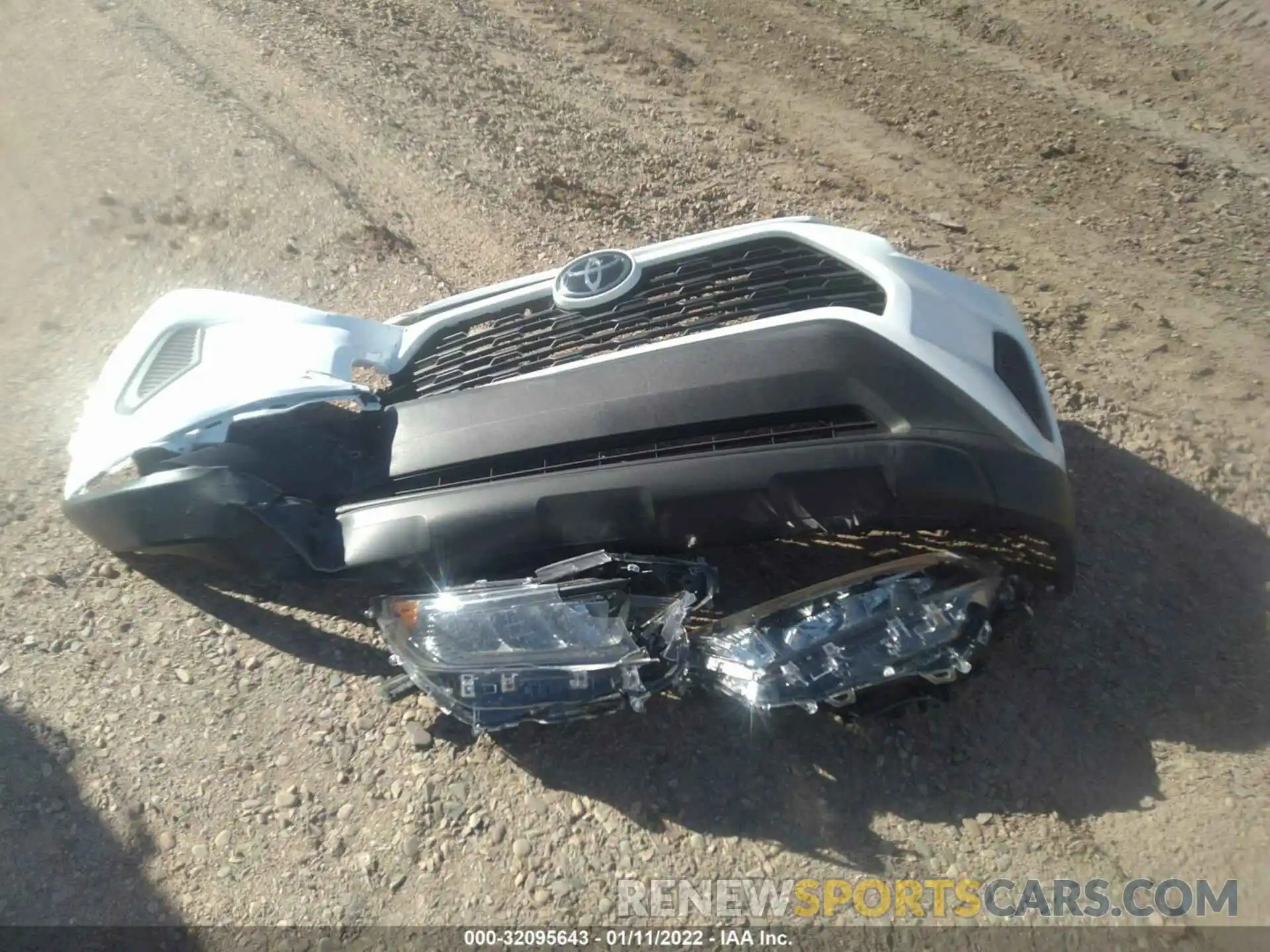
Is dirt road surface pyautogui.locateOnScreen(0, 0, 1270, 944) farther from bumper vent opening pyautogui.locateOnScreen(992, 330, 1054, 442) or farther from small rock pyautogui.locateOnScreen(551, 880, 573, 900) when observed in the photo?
bumper vent opening pyautogui.locateOnScreen(992, 330, 1054, 442)

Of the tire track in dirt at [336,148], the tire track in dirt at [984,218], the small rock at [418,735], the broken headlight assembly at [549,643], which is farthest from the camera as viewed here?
the tire track in dirt at [336,148]

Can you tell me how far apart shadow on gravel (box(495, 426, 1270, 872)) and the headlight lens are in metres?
0.24

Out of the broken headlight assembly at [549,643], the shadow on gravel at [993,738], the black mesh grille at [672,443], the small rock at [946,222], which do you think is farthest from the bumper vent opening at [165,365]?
the small rock at [946,222]

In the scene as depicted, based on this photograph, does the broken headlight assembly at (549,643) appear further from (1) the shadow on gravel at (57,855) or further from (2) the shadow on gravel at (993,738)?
(1) the shadow on gravel at (57,855)

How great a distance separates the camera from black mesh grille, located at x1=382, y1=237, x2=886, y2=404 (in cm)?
298

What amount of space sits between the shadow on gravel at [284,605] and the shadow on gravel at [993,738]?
64 cm

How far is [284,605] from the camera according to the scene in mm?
3357

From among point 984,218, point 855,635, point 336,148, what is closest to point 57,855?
point 855,635

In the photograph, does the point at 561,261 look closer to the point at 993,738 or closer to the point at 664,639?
the point at 664,639

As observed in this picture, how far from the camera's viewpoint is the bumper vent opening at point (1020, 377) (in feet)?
9.11

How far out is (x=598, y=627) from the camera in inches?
107

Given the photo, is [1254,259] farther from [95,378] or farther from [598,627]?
[95,378]

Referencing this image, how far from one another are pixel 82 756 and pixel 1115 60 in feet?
23.8

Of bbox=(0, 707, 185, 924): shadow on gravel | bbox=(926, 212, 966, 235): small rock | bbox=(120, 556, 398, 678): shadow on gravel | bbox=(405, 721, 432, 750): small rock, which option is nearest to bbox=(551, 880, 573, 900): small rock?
bbox=(405, 721, 432, 750): small rock
